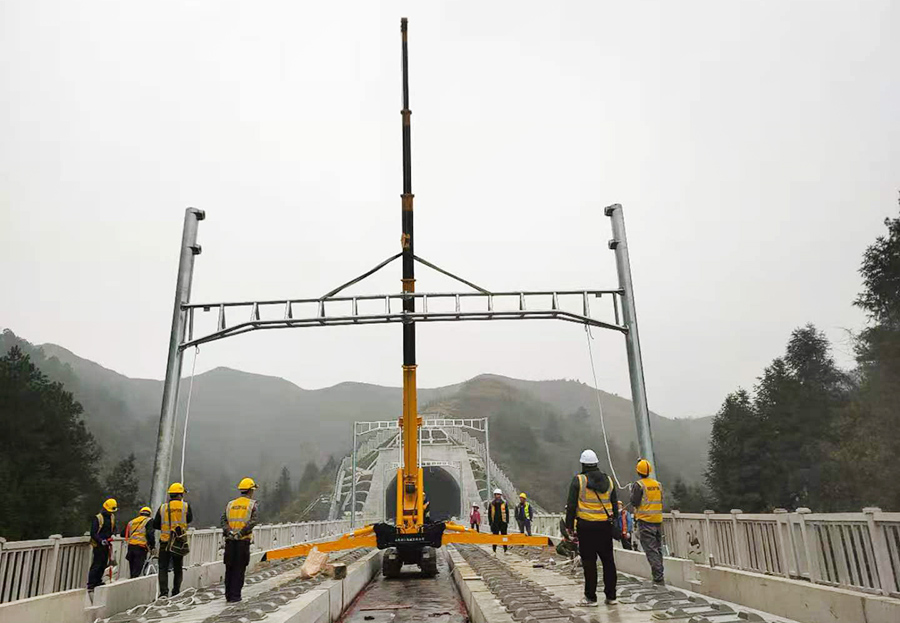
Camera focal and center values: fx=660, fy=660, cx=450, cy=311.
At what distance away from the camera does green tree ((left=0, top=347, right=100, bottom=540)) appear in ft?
128

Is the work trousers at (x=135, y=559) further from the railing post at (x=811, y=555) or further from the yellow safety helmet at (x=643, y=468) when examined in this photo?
the railing post at (x=811, y=555)

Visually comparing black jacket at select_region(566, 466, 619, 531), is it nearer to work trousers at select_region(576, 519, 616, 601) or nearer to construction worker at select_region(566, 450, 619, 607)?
construction worker at select_region(566, 450, 619, 607)

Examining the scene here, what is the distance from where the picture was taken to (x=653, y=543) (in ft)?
32.4

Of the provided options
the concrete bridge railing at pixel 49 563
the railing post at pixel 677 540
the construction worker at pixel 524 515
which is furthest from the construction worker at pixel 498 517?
the concrete bridge railing at pixel 49 563

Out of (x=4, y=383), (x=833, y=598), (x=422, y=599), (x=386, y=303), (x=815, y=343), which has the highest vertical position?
(x=815, y=343)

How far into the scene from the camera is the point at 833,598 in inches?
257

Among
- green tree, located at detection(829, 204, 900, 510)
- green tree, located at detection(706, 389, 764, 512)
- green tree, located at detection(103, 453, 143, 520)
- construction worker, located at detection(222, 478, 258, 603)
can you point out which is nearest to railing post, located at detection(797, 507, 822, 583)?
construction worker, located at detection(222, 478, 258, 603)

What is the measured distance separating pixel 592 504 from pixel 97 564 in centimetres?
820

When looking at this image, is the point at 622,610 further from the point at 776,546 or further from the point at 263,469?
the point at 263,469

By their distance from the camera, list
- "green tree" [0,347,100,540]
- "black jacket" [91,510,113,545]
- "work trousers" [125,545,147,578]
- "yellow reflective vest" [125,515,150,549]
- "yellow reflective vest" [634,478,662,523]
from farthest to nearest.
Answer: "green tree" [0,347,100,540] < "yellow reflective vest" [125,515,150,549] < "work trousers" [125,545,147,578] < "black jacket" [91,510,113,545] < "yellow reflective vest" [634,478,662,523]

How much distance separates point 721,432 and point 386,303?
4641 cm

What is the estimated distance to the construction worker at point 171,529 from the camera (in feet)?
36.4

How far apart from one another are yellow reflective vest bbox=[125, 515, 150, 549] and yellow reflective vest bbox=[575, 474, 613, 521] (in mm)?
8942

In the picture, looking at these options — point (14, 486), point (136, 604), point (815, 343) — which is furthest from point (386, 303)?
point (815, 343)
